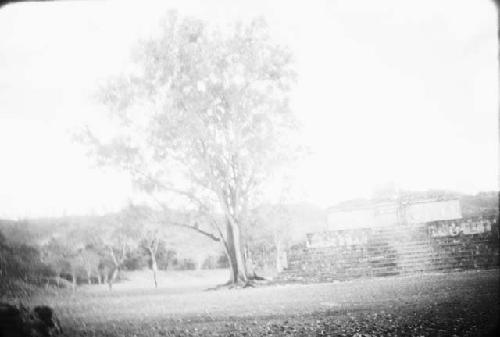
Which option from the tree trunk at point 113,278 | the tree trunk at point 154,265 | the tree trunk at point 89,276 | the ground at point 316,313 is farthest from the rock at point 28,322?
the tree trunk at point 154,265

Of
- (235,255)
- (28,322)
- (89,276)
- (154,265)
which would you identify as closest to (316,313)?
(28,322)

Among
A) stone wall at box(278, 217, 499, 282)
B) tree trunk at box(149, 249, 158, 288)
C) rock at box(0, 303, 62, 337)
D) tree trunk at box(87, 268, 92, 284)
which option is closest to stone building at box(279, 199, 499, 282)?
stone wall at box(278, 217, 499, 282)

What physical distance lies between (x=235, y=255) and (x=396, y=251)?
533 centimetres

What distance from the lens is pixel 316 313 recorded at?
6.25 meters

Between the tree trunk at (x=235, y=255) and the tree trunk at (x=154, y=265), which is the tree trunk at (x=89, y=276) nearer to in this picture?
the tree trunk at (x=154, y=265)

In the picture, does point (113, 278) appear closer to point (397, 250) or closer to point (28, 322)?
point (28, 322)

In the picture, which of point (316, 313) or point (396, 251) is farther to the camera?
point (396, 251)

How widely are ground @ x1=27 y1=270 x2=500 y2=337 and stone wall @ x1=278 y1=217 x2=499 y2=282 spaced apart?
96.7 inches

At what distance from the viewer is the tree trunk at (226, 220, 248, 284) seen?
12.7m

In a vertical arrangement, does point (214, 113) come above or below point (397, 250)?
above

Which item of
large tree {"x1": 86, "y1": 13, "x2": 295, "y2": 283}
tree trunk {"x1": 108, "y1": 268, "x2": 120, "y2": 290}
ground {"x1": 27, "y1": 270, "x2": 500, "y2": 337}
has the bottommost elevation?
ground {"x1": 27, "y1": 270, "x2": 500, "y2": 337}

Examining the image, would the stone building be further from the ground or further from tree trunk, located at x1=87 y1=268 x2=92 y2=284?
tree trunk, located at x1=87 y1=268 x2=92 y2=284

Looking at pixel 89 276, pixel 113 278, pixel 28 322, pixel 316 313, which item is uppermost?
pixel 89 276

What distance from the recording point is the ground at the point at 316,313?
5.02 metres
